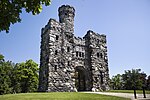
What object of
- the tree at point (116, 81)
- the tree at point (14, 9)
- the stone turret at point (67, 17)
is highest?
the stone turret at point (67, 17)

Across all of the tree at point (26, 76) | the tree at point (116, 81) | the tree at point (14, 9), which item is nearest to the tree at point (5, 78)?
the tree at point (26, 76)

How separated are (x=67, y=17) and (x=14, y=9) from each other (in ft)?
92.4

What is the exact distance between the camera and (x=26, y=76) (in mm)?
45781

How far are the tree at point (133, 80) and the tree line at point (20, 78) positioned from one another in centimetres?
2920

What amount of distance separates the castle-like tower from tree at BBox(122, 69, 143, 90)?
70.1 feet

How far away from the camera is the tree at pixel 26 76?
1822 inches

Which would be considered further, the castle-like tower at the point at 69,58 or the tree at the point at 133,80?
the tree at the point at 133,80

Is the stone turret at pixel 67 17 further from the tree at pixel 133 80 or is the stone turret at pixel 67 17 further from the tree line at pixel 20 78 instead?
the tree at pixel 133 80

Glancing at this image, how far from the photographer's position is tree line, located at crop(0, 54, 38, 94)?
44.7 metres

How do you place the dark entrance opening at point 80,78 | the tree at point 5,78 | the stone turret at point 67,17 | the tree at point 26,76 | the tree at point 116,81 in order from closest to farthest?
the stone turret at point 67,17
the dark entrance opening at point 80,78
the tree at point 5,78
the tree at point 26,76
the tree at point 116,81

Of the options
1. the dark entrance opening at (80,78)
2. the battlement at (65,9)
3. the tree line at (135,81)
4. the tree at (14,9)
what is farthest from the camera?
the tree line at (135,81)

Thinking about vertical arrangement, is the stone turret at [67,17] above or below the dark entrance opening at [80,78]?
above

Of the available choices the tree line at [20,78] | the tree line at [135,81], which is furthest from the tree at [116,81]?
the tree line at [20,78]

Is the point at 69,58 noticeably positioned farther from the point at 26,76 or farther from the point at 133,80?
the point at 133,80
